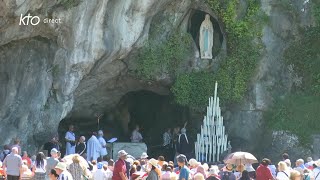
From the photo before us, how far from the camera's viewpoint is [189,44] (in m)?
29.9

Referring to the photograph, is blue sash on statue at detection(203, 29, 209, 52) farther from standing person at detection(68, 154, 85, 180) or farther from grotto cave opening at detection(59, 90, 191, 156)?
standing person at detection(68, 154, 85, 180)

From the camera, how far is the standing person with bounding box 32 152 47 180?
1944 cm

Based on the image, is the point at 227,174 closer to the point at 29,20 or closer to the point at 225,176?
the point at 225,176

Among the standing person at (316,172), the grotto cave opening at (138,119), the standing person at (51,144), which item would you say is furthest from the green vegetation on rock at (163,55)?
the standing person at (316,172)

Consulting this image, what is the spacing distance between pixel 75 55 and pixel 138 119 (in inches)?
293

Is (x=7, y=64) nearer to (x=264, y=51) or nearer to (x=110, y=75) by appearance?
(x=110, y=75)

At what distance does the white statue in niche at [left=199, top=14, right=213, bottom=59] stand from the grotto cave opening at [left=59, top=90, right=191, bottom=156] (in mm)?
2608

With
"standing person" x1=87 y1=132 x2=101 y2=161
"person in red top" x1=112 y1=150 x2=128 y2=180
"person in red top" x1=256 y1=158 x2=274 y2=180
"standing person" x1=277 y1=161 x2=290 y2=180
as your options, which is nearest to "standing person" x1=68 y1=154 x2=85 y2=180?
"person in red top" x1=112 y1=150 x2=128 y2=180

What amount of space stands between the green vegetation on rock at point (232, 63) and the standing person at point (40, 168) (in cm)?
989

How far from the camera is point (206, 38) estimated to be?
30172 mm

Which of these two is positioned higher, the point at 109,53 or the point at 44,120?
the point at 109,53

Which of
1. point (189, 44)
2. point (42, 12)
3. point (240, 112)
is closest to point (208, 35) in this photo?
point (189, 44)

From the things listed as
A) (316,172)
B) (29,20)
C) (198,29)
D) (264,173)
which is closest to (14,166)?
(264,173)

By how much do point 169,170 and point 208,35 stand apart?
12440 mm
